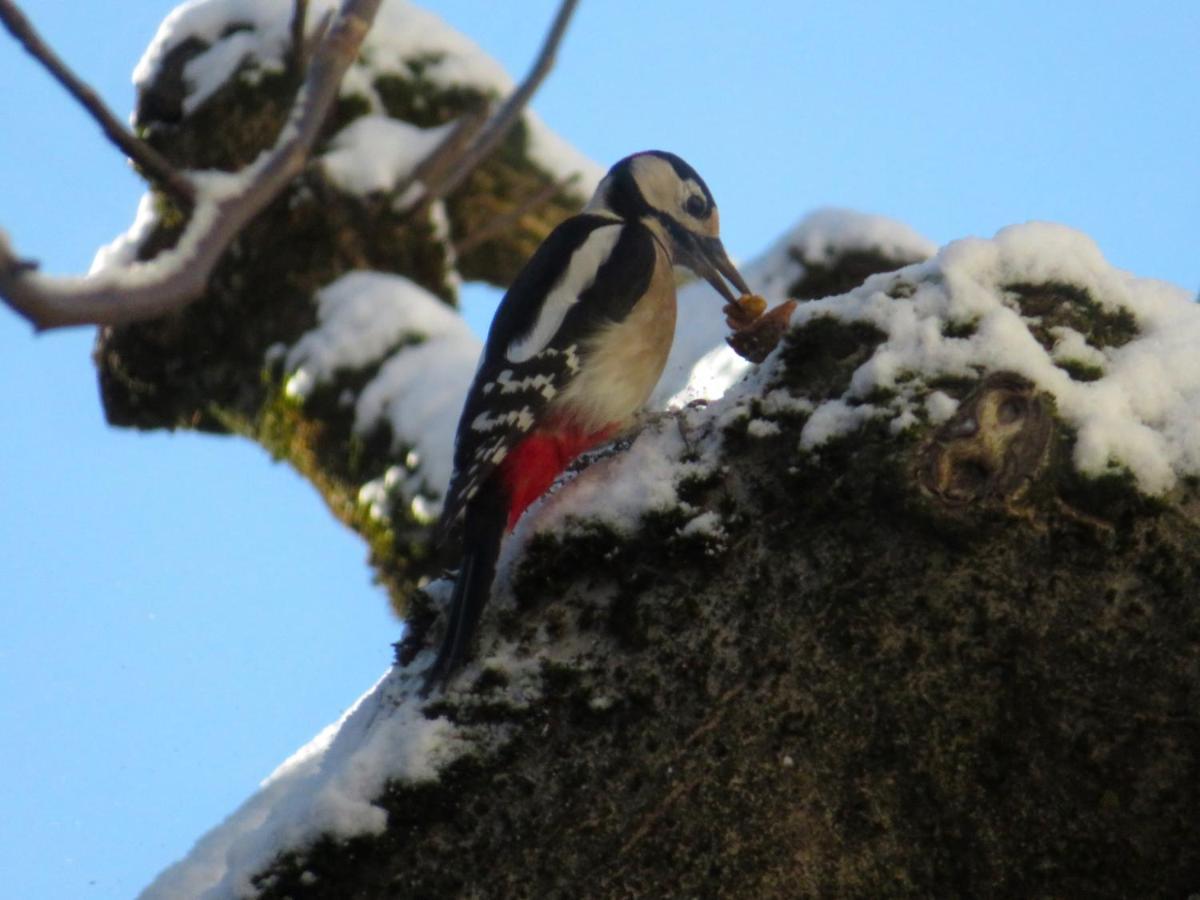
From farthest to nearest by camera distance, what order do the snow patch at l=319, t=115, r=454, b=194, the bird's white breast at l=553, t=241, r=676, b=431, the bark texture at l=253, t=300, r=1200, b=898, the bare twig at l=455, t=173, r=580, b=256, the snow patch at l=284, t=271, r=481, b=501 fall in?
the bare twig at l=455, t=173, r=580, b=256 < the snow patch at l=319, t=115, r=454, b=194 < the snow patch at l=284, t=271, r=481, b=501 < the bird's white breast at l=553, t=241, r=676, b=431 < the bark texture at l=253, t=300, r=1200, b=898

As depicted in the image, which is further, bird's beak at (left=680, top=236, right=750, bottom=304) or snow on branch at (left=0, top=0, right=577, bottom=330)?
bird's beak at (left=680, top=236, right=750, bottom=304)

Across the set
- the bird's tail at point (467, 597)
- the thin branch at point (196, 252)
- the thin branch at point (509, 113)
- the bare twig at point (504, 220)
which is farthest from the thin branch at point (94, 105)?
the bare twig at point (504, 220)

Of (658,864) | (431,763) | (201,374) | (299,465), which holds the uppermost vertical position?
(201,374)

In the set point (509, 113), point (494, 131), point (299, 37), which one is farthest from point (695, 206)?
point (299, 37)

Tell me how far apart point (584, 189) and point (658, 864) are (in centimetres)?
448

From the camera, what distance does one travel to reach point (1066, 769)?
65.1 inches

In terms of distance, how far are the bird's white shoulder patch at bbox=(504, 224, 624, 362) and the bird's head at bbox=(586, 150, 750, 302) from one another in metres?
0.46

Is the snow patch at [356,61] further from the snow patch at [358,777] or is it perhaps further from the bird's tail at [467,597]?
the snow patch at [358,777]

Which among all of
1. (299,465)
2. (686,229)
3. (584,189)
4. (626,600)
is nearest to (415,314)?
(299,465)

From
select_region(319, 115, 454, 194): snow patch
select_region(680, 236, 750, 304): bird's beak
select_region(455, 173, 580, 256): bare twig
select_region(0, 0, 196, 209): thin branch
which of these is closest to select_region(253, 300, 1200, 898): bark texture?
select_region(0, 0, 196, 209): thin branch

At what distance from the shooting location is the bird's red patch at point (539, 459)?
7.96 ft

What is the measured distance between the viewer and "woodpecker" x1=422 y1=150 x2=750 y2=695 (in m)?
2.42

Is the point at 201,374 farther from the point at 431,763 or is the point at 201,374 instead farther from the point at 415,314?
the point at 431,763

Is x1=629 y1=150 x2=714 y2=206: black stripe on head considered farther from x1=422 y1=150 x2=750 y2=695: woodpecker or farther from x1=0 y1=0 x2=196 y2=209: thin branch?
x1=0 y1=0 x2=196 y2=209: thin branch
